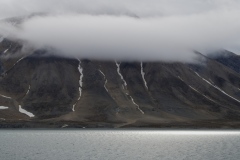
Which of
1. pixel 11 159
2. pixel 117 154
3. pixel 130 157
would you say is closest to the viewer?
pixel 11 159

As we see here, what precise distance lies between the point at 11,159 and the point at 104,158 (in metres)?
18.2

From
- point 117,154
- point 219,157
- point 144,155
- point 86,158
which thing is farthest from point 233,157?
point 86,158

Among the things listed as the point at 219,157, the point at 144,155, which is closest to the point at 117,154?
the point at 144,155

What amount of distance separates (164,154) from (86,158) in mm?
18994

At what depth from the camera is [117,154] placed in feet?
293

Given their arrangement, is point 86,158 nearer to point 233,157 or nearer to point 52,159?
point 52,159

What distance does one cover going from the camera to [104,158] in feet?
266

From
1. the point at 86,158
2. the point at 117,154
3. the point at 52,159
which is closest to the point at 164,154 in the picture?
the point at 117,154

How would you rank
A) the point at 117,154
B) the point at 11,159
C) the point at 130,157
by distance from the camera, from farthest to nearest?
the point at 117,154, the point at 130,157, the point at 11,159

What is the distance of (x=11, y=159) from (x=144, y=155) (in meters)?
28.1

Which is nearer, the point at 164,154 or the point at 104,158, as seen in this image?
the point at 104,158

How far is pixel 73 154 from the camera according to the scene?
88625 millimetres

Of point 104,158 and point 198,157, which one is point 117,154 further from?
point 198,157

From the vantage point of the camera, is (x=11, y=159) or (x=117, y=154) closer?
(x=11, y=159)
